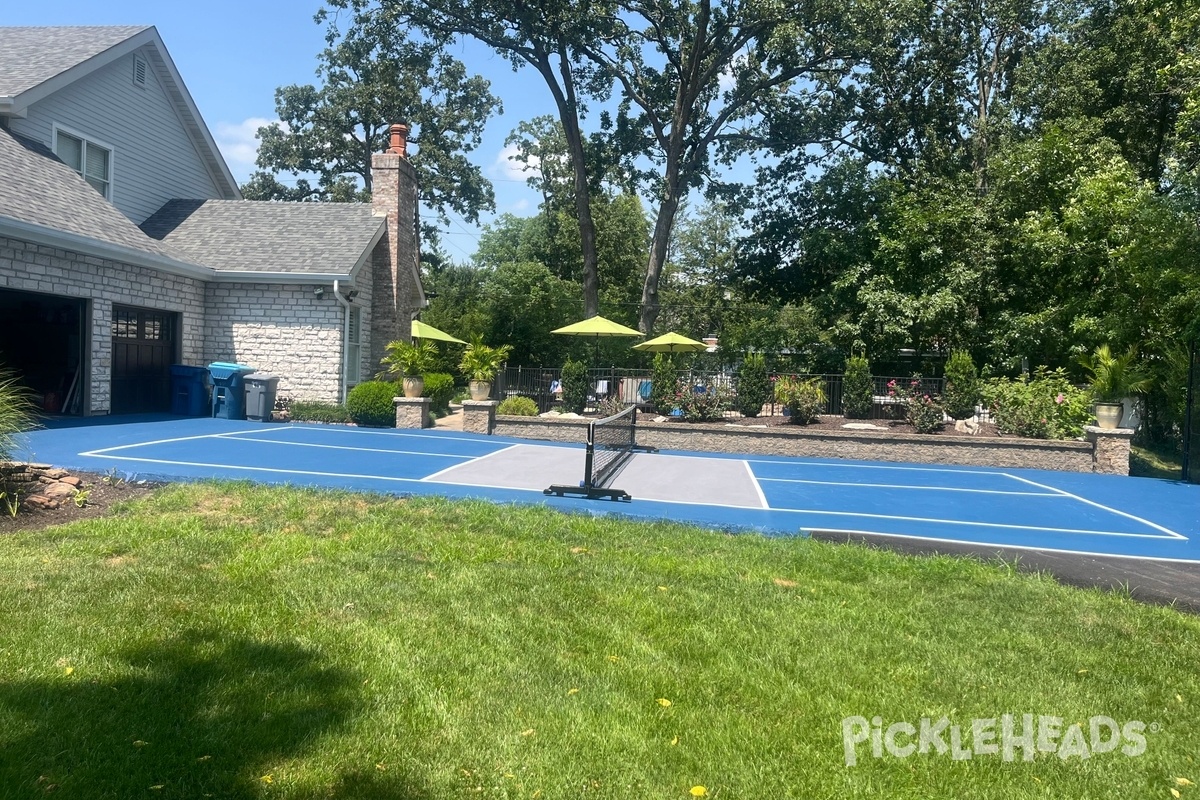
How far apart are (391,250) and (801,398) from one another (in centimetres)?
1258

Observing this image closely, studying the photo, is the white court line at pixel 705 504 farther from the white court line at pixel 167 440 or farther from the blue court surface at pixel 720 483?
the white court line at pixel 167 440

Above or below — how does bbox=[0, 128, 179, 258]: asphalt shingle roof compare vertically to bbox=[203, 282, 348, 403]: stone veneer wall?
above

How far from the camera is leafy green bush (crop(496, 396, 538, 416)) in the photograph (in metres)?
20.6

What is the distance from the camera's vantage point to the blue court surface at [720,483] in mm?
10023

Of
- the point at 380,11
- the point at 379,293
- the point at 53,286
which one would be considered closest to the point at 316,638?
the point at 53,286

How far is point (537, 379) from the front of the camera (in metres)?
22.1

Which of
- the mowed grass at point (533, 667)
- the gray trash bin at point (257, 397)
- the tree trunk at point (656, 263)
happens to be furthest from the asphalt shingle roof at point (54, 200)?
the tree trunk at point (656, 263)

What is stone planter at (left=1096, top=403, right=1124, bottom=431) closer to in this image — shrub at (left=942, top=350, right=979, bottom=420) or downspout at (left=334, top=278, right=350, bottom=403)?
shrub at (left=942, top=350, right=979, bottom=420)

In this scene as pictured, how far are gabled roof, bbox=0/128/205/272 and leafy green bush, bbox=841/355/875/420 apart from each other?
55.4 ft

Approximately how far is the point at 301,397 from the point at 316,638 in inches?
684

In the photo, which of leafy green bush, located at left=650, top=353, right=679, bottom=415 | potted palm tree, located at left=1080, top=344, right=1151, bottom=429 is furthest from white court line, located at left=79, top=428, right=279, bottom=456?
potted palm tree, located at left=1080, top=344, right=1151, bottom=429

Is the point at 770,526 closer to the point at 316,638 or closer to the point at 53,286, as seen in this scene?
the point at 316,638

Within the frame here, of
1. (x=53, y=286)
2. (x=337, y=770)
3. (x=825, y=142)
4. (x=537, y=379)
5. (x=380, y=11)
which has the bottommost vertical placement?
(x=337, y=770)

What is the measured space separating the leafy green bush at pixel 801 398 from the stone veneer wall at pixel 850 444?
99 cm
